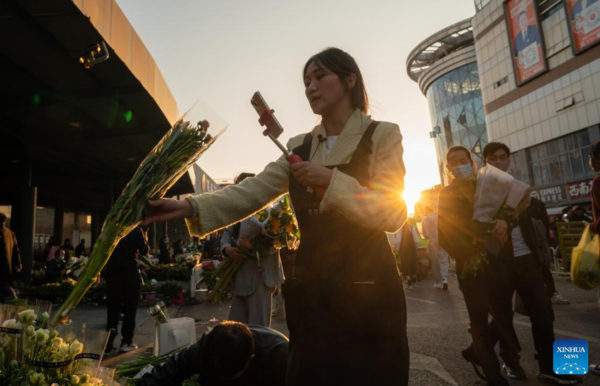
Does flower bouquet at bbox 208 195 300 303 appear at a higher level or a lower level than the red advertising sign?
lower

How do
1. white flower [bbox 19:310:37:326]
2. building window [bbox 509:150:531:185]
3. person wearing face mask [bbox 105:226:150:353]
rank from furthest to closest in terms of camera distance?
building window [bbox 509:150:531:185] < person wearing face mask [bbox 105:226:150:353] < white flower [bbox 19:310:37:326]

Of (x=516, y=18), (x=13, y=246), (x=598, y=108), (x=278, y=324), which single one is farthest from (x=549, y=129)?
(x=13, y=246)

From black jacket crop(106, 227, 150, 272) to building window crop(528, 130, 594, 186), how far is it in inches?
1158

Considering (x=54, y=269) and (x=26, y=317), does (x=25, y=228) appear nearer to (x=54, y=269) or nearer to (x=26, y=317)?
(x=54, y=269)

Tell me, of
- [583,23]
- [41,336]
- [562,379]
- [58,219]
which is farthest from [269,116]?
[583,23]

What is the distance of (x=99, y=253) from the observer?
1474 millimetres

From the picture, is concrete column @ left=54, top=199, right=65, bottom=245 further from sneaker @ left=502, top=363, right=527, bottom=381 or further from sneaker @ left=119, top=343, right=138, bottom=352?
sneaker @ left=502, top=363, right=527, bottom=381

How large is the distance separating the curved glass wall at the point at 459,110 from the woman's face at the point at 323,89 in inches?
2224

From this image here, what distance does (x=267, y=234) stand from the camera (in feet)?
14.6

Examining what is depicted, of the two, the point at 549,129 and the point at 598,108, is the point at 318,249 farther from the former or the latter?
the point at 549,129

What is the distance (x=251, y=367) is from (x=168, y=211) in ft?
6.42

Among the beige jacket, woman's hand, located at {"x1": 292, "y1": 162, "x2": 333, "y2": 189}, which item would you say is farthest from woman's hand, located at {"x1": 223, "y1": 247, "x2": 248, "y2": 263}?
woman's hand, located at {"x1": 292, "y1": 162, "x2": 333, "y2": 189}

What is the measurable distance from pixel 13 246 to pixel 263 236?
239 inches

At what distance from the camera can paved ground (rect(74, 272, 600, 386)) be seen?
4133 millimetres
